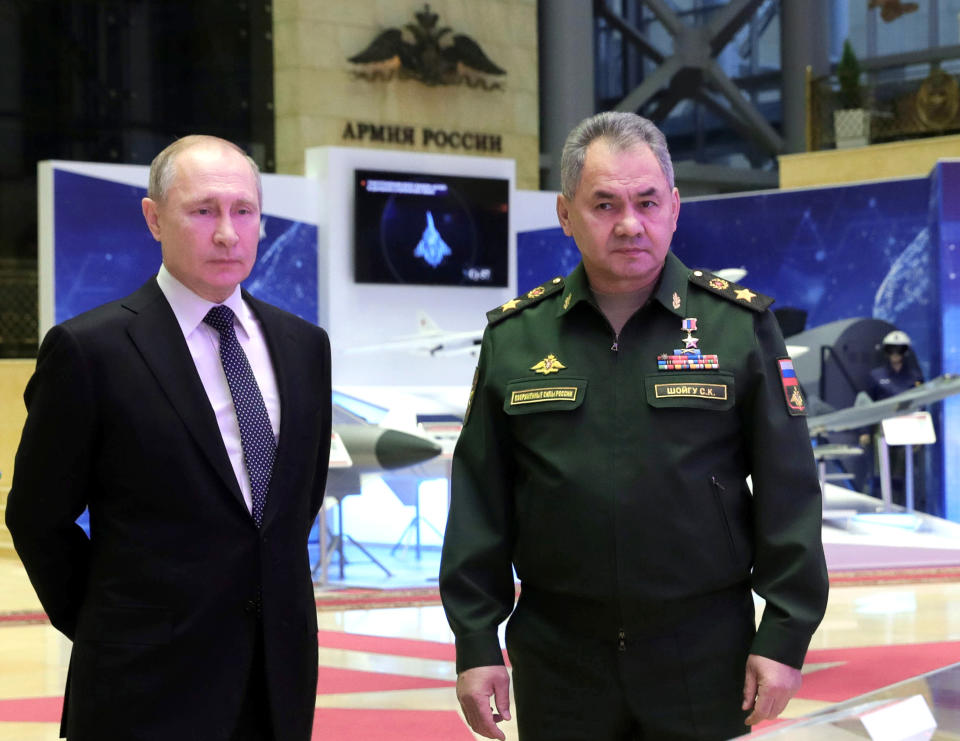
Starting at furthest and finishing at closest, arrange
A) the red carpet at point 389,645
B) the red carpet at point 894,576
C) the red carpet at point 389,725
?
the red carpet at point 894,576 < the red carpet at point 389,645 < the red carpet at point 389,725

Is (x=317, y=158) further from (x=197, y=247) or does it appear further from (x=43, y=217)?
(x=197, y=247)

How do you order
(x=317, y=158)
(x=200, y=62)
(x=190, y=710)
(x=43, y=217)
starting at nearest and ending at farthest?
1. (x=190, y=710)
2. (x=43, y=217)
3. (x=317, y=158)
4. (x=200, y=62)

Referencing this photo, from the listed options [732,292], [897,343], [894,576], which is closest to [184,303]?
[732,292]

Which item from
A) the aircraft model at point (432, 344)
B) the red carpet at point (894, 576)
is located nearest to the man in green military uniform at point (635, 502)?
the red carpet at point (894, 576)

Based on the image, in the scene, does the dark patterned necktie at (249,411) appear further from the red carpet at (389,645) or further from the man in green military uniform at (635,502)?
the red carpet at (389,645)

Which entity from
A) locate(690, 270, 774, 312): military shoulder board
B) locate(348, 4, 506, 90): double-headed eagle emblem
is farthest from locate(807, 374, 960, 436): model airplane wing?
locate(690, 270, 774, 312): military shoulder board

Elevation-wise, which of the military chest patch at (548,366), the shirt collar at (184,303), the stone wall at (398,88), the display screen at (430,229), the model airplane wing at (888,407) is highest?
the stone wall at (398,88)

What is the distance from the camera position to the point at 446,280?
40.2 feet

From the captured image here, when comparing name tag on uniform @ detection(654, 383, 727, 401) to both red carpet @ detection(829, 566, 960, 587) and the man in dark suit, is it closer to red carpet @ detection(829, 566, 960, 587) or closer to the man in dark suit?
the man in dark suit

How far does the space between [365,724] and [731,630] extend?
269 cm

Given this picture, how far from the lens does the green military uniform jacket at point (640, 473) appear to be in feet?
6.47

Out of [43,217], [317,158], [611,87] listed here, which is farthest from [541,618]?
[611,87]

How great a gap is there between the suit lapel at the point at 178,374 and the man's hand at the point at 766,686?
849 mm

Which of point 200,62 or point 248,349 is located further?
point 200,62
